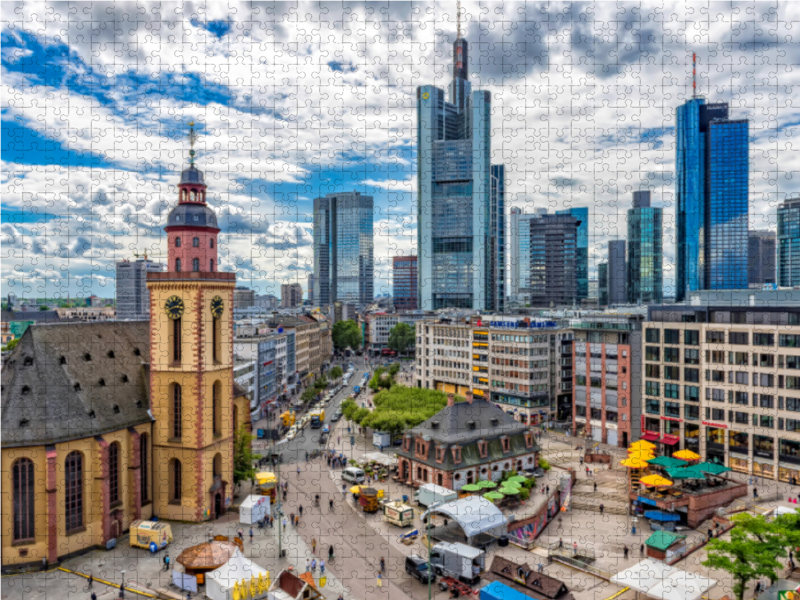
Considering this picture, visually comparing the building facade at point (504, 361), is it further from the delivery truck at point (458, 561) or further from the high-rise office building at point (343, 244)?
the delivery truck at point (458, 561)

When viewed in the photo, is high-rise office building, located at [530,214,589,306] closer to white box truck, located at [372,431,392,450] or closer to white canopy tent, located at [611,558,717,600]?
white box truck, located at [372,431,392,450]

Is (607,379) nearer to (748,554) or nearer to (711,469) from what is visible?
(711,469)

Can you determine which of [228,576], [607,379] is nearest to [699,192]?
[607,379]

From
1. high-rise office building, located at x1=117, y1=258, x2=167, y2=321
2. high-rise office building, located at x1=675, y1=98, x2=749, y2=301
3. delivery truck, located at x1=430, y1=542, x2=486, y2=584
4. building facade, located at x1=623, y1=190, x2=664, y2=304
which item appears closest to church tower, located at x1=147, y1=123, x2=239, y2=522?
high-rise office building, located at x1=117, y1=258, x2=167, y2=321

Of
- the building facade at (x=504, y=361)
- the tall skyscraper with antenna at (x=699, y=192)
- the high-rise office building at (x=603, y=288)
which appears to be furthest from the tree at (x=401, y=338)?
the tall skyscraper with antenna at (x=699, y=192)

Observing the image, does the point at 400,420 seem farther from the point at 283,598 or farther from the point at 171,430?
the point at 283,598

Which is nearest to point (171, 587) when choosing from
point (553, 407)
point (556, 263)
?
point (553, 407)
